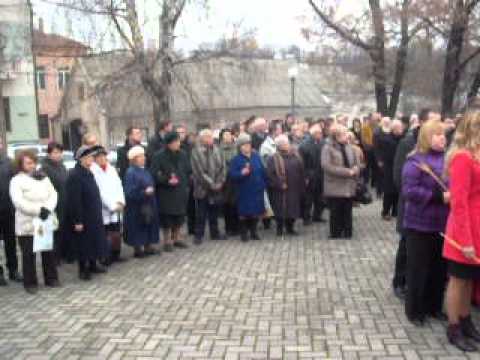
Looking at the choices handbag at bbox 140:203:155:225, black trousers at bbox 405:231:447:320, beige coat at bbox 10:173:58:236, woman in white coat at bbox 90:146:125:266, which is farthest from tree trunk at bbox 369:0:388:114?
black trousers at bbox 405:231:447:320

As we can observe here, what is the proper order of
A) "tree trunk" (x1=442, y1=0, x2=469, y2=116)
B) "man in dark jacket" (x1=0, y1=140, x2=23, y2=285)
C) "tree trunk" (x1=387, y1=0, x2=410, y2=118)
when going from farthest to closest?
"tree trunk" (x1=387, y1=0, x2=410, y2=118) → "tree trunk" (x1=442, y1=0, x2=469, y2=116) → "man in dark jacket" (x1=0, y1=140, x2=23, y2=285)

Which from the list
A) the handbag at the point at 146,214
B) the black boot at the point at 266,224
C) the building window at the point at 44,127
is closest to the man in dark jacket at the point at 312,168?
the black boot at the point at 266,224

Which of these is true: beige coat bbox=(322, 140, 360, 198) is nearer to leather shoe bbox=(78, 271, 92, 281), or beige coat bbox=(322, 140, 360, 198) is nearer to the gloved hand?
leather shoe bbox=(78, 271, 92, 281)

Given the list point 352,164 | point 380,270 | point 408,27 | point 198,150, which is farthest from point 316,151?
point 408,27

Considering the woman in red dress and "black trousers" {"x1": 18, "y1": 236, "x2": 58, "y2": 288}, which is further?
"black trousers" {"x1": 18, "y1": 236, "x2": 58, "y2": 288}

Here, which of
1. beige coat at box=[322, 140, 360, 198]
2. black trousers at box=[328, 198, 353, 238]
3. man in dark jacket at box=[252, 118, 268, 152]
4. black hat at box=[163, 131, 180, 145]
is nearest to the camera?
black hat at box=[163, 131, 180, 145]

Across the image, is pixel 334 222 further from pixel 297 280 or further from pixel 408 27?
pixel 408 27

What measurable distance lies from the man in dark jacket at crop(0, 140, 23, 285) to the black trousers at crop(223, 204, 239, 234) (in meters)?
3.62

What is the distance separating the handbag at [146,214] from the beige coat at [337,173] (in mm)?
2758

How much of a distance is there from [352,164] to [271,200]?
1.46m

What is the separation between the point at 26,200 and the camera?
7.26 meters

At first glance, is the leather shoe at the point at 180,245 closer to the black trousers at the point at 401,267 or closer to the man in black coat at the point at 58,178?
the man in black coat at the point at 58,178

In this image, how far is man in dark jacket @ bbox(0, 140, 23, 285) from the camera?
25.4ft

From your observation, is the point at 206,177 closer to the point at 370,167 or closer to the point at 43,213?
the point at 43,213
